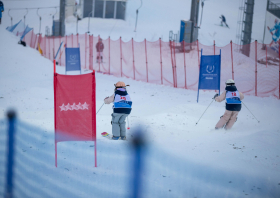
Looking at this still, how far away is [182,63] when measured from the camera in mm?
15773

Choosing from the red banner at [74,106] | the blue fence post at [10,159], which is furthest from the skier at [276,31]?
the red banner at [74,106]

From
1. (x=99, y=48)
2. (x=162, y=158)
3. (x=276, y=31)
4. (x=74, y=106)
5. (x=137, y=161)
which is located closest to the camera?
(x=74, y=106)

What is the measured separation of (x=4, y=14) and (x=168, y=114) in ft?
141

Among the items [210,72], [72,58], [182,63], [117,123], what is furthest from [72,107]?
[182,63]

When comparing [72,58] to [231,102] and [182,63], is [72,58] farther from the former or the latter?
[231,102]

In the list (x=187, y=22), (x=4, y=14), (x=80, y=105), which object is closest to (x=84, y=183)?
(x=80, y=105)

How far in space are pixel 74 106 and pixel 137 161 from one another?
1571mm

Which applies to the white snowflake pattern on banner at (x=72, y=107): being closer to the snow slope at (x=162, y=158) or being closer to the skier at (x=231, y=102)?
the snow slope at (x=162, y=158)

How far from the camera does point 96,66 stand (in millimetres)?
19016

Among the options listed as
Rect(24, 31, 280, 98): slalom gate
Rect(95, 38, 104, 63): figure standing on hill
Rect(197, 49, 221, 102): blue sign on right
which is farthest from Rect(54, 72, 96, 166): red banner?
Rect(95, 38, 104, 63): figure standing on hill

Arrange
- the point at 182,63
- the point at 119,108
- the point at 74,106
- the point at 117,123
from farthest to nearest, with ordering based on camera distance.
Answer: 1. the point at 182,63
2. the point at 117,123
3. the point at 119,108
4. the point at 74,106

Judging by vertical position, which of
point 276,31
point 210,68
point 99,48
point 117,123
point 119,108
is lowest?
point 117,123

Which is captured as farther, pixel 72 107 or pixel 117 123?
pixel 117 123

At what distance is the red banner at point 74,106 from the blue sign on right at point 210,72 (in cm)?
681
